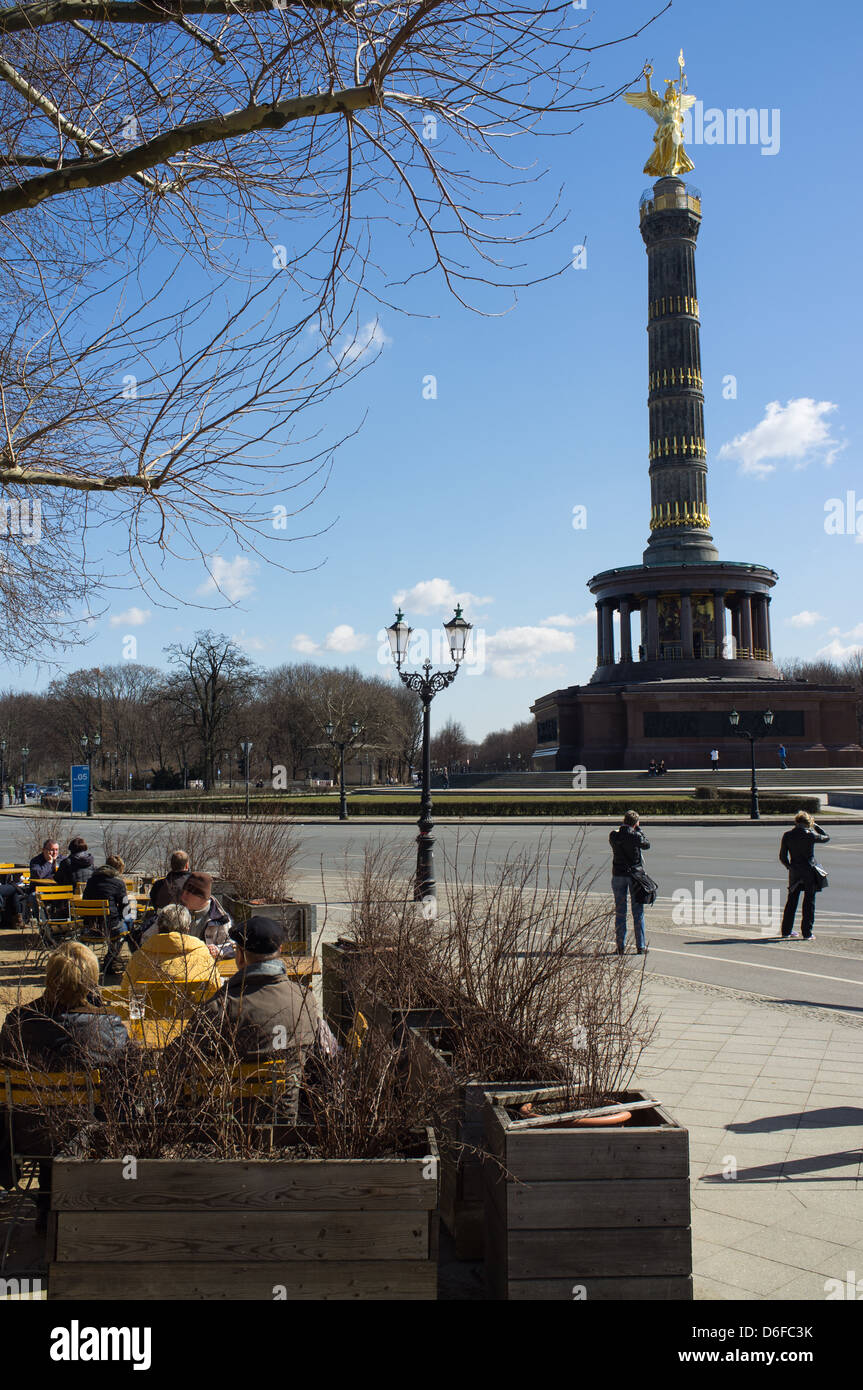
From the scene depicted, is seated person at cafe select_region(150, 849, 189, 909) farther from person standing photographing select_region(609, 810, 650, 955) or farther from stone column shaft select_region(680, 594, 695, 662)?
stone column shaft select_region(680, 594, 695, 662)

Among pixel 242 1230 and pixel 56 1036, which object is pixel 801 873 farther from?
pixel 242 1230

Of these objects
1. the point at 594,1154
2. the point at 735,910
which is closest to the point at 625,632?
the point at 735,910

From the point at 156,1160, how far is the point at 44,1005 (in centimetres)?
145

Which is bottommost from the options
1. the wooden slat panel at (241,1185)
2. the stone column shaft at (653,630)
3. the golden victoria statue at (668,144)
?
the wooden slat panel at (241,1185)

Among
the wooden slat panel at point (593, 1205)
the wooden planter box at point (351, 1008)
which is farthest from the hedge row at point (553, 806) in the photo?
the wooden slat panel at point (593, 1205)

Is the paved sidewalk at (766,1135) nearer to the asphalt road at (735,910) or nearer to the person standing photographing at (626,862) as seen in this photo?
the asphalt road at (735,910)

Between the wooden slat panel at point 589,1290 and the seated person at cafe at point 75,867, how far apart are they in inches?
431

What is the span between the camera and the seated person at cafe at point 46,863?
14016 mm

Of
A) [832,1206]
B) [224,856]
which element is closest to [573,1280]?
[832,1206]

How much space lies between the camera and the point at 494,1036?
176 inches

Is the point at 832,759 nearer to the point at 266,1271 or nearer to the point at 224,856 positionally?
the point at 224,856

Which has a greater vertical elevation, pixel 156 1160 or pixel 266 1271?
pixel 156 1160

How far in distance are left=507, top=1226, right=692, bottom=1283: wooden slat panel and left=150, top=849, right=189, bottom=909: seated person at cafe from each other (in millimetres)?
6785

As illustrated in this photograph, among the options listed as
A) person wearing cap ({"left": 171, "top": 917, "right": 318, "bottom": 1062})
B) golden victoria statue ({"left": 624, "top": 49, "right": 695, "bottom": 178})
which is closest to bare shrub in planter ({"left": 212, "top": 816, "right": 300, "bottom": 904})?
person wearing cap ({"left": 171, "top": 917, "right": 318, "bottom": 1062})
